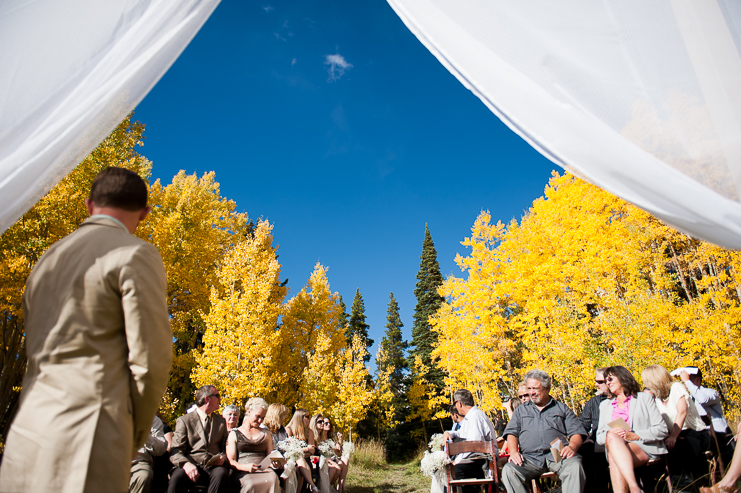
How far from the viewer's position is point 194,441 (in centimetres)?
452

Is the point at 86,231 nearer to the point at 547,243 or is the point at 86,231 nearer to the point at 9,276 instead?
the point at 9,276

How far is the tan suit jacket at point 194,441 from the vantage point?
14.3 feet

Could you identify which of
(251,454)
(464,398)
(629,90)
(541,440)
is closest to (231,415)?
(251,454)

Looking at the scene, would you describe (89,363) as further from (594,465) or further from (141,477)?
(594,465)

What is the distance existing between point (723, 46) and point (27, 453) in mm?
3193

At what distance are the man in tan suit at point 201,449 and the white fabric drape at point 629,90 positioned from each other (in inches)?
183

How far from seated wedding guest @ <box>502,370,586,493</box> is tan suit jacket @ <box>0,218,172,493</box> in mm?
3954

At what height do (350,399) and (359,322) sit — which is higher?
(359,322)

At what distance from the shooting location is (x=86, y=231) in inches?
57.4

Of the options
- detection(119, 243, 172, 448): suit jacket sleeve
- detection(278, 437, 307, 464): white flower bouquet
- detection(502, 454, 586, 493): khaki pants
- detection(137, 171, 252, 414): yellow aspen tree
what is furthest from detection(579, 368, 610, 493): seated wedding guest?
detection(137, 171, 252, 414): yellow aspen tree

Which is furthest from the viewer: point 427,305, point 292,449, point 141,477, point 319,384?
point 427,305

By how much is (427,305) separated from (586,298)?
825 inches

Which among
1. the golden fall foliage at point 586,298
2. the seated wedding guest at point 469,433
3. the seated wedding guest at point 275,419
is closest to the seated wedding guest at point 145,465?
the seated wedding guest at point 275,419

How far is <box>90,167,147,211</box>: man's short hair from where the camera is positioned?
5.24 ft
